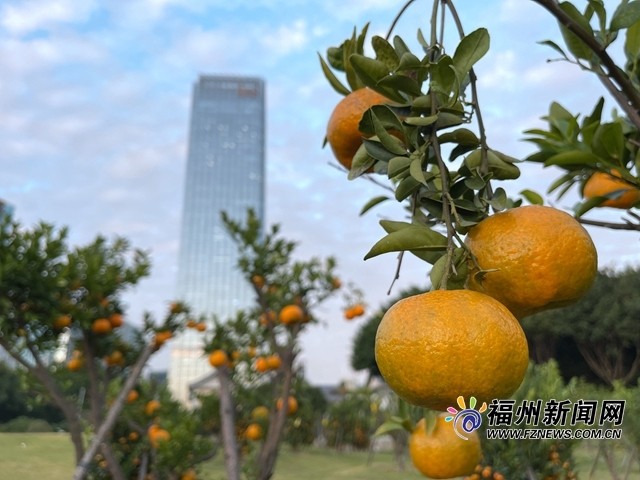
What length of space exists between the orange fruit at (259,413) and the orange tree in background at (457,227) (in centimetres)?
555

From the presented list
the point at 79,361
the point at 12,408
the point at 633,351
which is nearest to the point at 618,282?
the point at 633,351

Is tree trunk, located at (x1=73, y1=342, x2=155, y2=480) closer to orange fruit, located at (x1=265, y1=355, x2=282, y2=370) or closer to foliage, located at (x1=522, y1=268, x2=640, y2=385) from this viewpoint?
orange fruit, located at (x1=265, y1=355, x2=282, y2=370)

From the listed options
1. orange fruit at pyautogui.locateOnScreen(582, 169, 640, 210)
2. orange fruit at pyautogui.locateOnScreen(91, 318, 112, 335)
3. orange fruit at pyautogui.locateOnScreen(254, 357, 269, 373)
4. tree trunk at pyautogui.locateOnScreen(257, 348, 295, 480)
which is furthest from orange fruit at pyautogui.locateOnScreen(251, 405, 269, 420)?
orange fruit at pyautogui.locateOnScreen(582, 169, 640, 210)

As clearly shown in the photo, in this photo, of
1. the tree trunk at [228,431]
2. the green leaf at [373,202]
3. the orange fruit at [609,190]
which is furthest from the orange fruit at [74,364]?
the orange fruit at [609,190]

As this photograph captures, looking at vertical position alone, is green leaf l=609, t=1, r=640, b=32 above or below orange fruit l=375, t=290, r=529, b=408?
above

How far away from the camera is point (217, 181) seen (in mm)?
66688

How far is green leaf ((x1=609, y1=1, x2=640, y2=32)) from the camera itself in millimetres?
945

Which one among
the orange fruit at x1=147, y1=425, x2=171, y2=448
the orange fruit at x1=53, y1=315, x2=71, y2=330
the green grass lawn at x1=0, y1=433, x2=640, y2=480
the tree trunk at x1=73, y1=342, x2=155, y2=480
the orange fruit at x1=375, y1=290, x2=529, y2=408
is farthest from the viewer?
the orange fruit at x1=147, y1=425, x2=171, y2=448

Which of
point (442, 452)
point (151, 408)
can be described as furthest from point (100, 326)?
point (442, 452)

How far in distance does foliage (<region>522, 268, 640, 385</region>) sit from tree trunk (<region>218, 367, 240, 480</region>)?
1183 centimetres

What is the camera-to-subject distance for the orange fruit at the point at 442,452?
211cm

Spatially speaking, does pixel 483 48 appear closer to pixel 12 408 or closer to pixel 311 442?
pixel 311 442

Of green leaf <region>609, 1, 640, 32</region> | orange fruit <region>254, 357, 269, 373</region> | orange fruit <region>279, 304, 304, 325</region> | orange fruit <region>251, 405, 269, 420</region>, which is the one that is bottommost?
orange fruit <region>251, 405, 269, 420</region>

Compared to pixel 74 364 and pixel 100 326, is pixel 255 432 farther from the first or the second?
pixel 100 326
